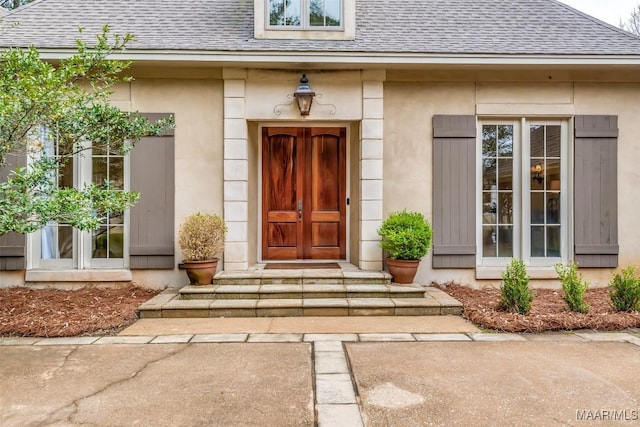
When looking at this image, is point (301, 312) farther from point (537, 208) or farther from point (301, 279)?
point (537, 208)

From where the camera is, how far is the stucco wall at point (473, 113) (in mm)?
5105

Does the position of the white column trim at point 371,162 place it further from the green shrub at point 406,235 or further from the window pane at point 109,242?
the window pane at point 109,242

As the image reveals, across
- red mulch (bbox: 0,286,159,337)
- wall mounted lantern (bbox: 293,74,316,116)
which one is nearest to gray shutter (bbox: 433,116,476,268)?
wall mounted lantern (bbox: 293,74,316,116)

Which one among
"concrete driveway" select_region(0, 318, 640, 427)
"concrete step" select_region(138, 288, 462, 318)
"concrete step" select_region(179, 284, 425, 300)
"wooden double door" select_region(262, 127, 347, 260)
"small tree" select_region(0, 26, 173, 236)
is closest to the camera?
"concrete driveway" select_region(0, 318, 640, 427)

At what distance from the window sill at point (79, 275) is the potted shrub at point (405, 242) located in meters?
3.38

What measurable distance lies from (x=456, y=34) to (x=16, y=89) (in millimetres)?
5112

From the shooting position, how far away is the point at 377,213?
5.01 m

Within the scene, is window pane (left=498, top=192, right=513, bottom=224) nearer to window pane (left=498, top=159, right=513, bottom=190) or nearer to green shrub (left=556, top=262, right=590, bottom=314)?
window pane (left=498, top=159, right=513, bottom=190)

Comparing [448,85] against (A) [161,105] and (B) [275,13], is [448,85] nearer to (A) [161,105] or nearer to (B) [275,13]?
(B) [275,13]

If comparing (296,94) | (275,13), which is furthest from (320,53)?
(275,13)

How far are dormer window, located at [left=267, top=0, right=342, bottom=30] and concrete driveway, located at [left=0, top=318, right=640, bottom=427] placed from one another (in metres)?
4.14

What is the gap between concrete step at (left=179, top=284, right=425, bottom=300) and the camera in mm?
4297

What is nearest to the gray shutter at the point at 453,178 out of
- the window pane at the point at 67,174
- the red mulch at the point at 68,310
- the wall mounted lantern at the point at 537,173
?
the wall mounted lantern at the point at 537,173

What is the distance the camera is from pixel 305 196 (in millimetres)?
5727
